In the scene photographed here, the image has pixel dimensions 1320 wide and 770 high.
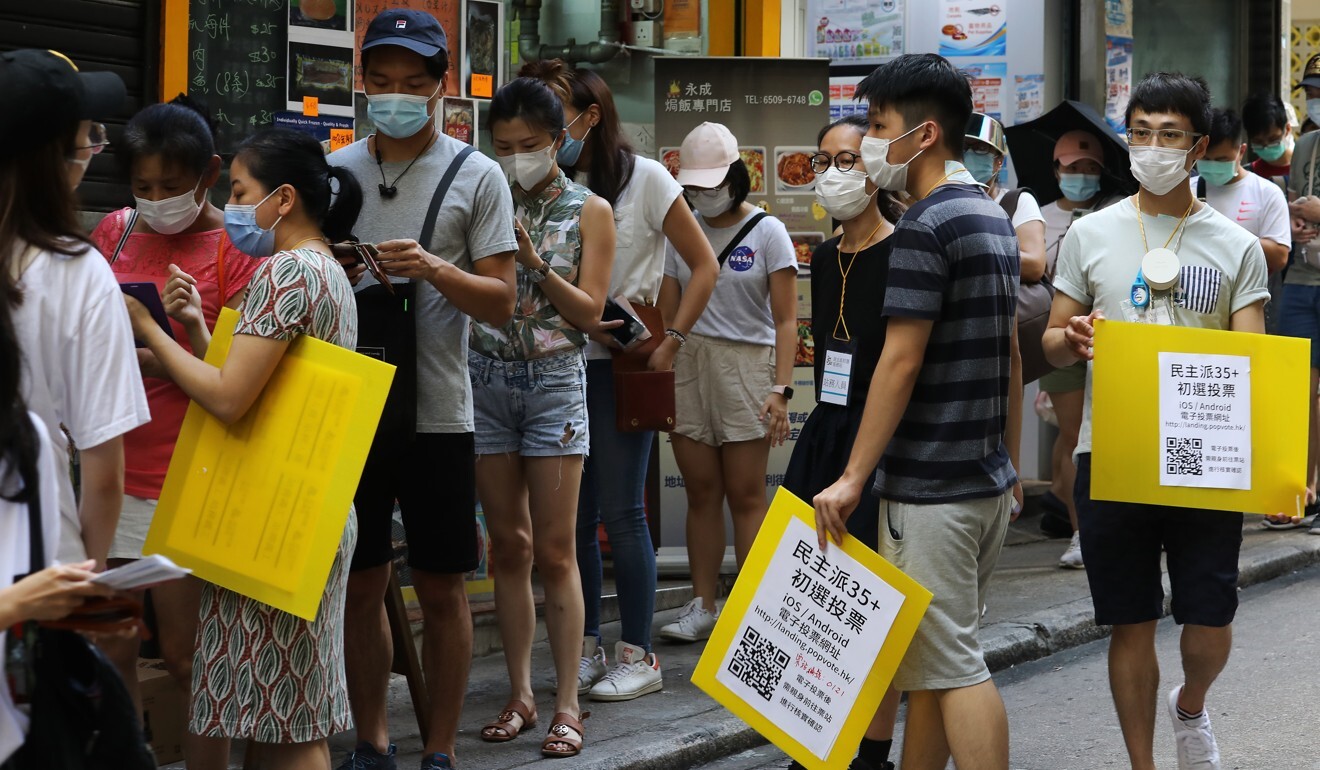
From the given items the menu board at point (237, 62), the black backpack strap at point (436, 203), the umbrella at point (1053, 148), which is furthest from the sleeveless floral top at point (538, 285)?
the umbrella at point (1053, 148)

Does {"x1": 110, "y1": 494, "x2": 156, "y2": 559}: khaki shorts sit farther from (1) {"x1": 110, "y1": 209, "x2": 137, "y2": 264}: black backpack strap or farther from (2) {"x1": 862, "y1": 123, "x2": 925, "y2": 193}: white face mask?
(2) {"x1": 862, "y1": 123, "x2": 925, "y2": 193}: white face mask

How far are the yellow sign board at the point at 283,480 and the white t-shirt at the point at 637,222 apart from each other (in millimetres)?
2058

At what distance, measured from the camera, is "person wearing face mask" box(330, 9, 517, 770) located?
440 cm

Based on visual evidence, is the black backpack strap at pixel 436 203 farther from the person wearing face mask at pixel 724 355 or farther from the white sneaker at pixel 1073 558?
the white sneaker at pixel 1073 558

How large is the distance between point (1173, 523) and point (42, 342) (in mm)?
3048

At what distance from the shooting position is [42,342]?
2.69m

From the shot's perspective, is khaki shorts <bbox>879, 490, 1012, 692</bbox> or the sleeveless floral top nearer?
khaki shorts <bbox>879, 490, 1012, 692</bbox>

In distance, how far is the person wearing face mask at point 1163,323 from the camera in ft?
14.5

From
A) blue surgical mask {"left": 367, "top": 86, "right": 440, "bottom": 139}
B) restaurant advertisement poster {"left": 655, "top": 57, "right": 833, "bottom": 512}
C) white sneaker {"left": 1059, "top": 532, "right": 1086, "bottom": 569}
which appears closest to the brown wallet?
blue surgical mask {"left": 367, "top": 86, "right": 440, "bottom": 139}

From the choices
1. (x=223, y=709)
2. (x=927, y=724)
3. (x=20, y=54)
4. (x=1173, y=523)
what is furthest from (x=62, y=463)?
(x=1173, y=523)

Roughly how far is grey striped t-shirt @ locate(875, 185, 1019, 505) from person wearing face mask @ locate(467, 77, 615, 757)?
1.39 m

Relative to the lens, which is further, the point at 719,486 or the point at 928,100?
the point at 719,486

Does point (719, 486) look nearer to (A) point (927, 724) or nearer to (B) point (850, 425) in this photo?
(B) point (850, 425)

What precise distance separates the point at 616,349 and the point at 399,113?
1.35 meters
